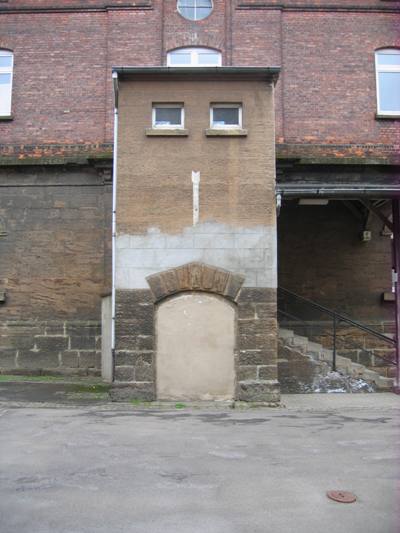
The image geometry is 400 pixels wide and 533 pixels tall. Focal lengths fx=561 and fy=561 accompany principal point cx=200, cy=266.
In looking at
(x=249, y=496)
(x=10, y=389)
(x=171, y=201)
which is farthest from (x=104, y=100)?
(x=249, y=496)

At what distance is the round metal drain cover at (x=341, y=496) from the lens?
16.6 feet

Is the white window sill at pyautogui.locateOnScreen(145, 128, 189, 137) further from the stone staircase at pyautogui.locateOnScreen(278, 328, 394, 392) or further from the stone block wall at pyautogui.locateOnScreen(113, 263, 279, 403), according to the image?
the stone staircase at pyautogui.locateOnScreen(278, 328, 394, 392)

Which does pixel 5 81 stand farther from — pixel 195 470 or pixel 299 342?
pixel 195 470

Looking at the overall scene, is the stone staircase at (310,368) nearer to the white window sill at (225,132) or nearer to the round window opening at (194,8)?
the white window sill at (225,132)

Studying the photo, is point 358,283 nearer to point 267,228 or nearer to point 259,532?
point 267,228

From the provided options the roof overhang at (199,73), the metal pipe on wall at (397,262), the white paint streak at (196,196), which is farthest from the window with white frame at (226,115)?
the metal pipe on wall at (397,262)

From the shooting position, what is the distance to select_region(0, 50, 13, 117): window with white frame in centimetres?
1525

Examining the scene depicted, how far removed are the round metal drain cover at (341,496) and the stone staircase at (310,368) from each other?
257 inches


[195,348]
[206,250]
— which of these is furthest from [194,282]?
[195,348]

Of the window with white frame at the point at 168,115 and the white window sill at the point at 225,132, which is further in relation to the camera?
the window with white frame at the point at 168,115

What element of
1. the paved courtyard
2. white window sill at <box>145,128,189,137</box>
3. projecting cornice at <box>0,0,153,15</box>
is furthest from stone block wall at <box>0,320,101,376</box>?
projecting cornice at <box>0,0,153,15</box>

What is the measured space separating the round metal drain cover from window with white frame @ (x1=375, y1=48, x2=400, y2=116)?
12267 mm

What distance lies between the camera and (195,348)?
10.4 meters

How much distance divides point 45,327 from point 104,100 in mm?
6199
